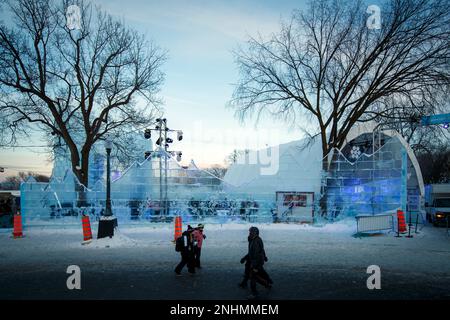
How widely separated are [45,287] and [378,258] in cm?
999

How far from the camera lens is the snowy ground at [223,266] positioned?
8.00 m

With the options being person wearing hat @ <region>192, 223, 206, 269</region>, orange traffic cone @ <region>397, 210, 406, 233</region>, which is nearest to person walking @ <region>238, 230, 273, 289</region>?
person wearing hat @ <region>192, 223, 206, 269</region>

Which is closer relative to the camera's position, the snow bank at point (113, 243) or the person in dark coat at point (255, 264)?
the person in dark coat at point (255, 264)

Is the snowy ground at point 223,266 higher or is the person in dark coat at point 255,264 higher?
the person in dark coat at point 255,264

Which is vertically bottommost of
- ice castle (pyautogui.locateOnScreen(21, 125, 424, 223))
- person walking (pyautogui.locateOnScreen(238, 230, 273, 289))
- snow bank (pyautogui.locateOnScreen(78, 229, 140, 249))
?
snow bank (pyautogui.locateOnScreen(78, 229, 140, 249))

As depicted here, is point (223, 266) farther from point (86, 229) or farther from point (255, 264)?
point (86, 229)

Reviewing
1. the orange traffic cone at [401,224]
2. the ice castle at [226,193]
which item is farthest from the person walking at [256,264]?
the ice castle at [226,193]

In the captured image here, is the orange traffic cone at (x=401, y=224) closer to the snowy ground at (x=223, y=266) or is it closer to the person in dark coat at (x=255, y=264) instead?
the snowy ground at (x=223, y=266)

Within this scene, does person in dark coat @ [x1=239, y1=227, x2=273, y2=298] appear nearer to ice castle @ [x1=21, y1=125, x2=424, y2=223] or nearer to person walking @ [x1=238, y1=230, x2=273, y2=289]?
person walking @ [x1=238, y1=230, x2=273, y2=289]

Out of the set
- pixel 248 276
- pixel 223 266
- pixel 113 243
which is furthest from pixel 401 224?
pixel 113 243

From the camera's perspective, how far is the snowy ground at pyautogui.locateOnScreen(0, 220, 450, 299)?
26.2 feet

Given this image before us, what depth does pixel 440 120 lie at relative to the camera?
66.8ft

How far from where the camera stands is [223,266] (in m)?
11.0

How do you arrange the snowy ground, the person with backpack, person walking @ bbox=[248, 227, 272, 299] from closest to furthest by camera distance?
1. person walking @ bbox=[248, 227, 272, 299]
2. the snowy ground
3. the person with backpack
